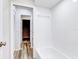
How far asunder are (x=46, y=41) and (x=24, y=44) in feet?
3.21

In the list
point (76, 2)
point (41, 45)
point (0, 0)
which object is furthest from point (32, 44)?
point (0, 0)

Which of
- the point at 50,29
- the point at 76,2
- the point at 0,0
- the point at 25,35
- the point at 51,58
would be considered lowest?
the point at 51,58

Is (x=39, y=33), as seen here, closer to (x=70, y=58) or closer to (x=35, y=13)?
(x=35, y=13)

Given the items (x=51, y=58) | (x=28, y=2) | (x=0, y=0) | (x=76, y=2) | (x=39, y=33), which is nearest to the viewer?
(x=0, y=0)

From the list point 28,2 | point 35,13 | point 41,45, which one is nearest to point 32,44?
point 41,45

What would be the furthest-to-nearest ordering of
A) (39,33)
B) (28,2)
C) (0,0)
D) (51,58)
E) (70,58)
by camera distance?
(39,33)
(28,2)
(51,58)
(70,58)
(0,0)

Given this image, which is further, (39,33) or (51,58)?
(39,33)

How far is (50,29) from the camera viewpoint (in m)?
3.96

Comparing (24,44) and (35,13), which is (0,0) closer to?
(35,13)

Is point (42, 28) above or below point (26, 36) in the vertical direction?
above

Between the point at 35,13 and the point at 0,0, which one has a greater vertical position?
the point at 35,13

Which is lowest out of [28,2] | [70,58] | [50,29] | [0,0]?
[70,58]

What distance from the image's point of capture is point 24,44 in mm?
3820

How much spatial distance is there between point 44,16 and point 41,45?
1.28 m
